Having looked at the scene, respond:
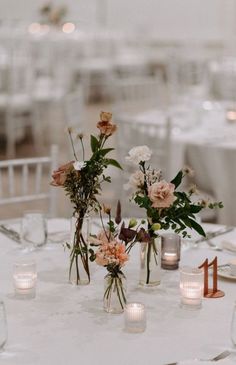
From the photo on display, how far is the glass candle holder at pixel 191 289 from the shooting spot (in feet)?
5.93

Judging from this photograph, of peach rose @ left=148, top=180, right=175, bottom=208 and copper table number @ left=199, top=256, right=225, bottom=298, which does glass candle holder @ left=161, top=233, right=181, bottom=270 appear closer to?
copper table number @ left=199, top=256, right=225, bottom=298

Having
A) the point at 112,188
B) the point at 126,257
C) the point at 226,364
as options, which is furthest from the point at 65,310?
the point at 112,188

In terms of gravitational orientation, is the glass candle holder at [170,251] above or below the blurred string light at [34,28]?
below

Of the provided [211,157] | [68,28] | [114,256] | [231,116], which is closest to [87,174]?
[114,256]

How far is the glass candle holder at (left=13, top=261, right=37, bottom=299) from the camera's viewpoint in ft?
6.13

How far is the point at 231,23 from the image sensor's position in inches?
418

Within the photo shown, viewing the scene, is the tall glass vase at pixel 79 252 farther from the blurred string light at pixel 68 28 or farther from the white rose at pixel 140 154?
the blurred string light at pixel 68 28

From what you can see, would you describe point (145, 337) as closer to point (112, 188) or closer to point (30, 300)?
point (30, 300)

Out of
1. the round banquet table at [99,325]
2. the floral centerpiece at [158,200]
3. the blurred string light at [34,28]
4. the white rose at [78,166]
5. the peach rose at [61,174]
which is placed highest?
the blurred string light at [34,28]

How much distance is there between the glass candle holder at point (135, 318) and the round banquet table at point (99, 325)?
0.02 m

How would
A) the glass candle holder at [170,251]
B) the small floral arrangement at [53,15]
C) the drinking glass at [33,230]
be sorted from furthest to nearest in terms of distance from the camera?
the small floral arrangement at [53,15] → the drinking glass at [33,230] → the glass candle holder at [170,251]

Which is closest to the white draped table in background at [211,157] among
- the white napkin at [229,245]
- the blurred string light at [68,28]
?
the white napkin at [229,245]

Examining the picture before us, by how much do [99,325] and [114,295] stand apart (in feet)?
0.34

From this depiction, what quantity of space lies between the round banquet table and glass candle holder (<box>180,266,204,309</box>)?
23 millimetres
